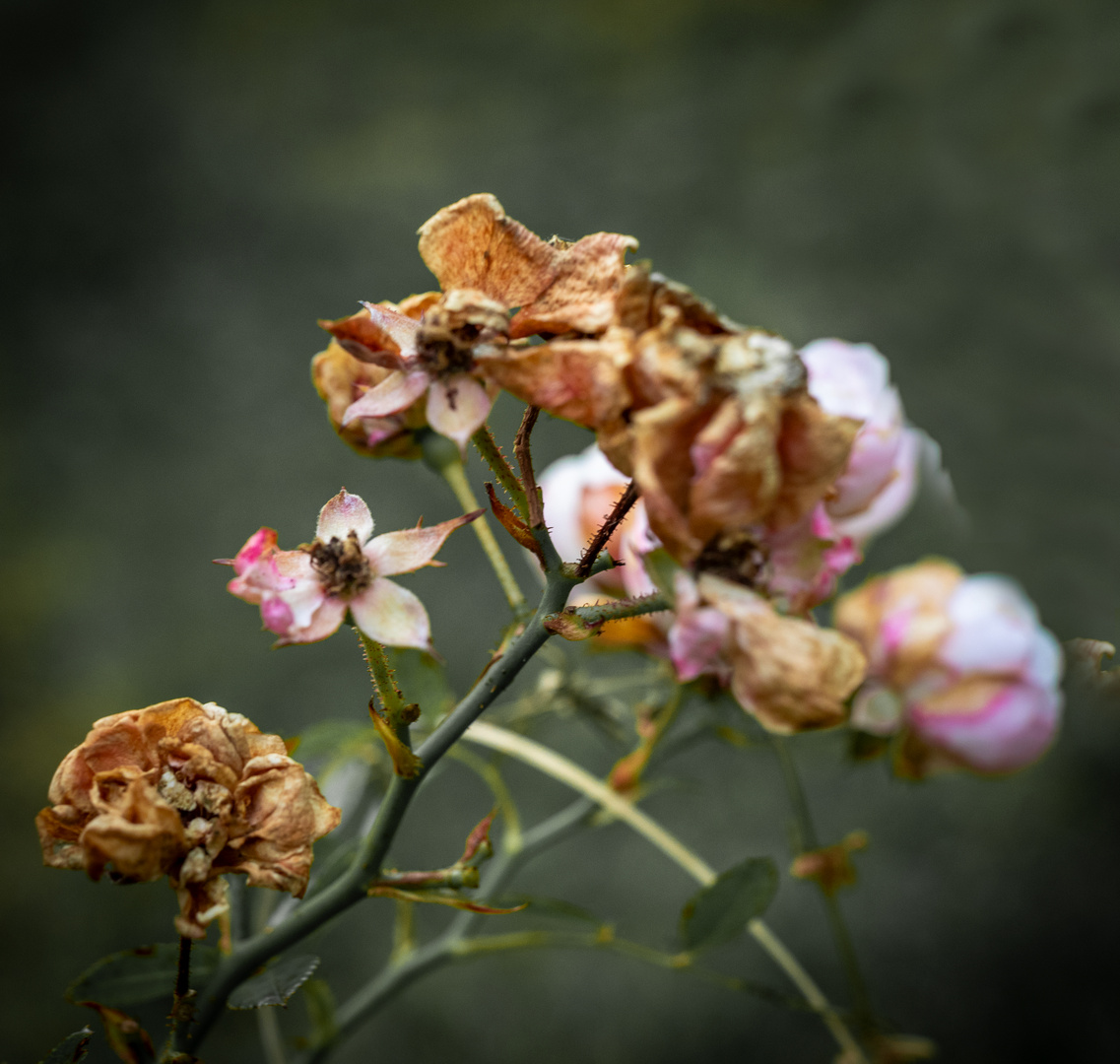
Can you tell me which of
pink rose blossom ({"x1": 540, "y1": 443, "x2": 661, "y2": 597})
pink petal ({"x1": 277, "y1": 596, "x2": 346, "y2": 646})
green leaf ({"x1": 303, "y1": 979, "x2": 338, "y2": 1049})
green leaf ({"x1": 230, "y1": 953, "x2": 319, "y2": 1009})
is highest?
pink rose blossom ({"x1": 540, "y1": 443, "x2": 661, "y2": 597})

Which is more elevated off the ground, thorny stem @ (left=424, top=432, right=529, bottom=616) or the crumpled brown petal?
thorny stem @ (left=424, top=432, right=529, bottom=616)

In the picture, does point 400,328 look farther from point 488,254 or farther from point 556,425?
point 556,425

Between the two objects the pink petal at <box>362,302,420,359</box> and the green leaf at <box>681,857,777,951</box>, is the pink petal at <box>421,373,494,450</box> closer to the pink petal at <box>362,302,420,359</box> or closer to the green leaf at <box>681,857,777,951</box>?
the pink petal at <box>362,302,420,359</box>

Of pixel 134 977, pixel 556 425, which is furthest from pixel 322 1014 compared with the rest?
pixel 556 425

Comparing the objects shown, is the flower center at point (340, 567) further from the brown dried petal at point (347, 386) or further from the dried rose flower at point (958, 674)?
the dried rose flower at point (958, 674)

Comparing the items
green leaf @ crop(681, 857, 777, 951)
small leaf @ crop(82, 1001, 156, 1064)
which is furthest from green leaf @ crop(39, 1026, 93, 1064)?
green leaf @ crop(681, 857, 777, 951)

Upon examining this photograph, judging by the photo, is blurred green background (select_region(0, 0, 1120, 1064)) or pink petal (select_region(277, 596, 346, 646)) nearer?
pink petal (select_region(277, 596, 346, 646))

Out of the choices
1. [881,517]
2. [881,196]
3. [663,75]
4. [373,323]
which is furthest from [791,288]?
[373,323]
